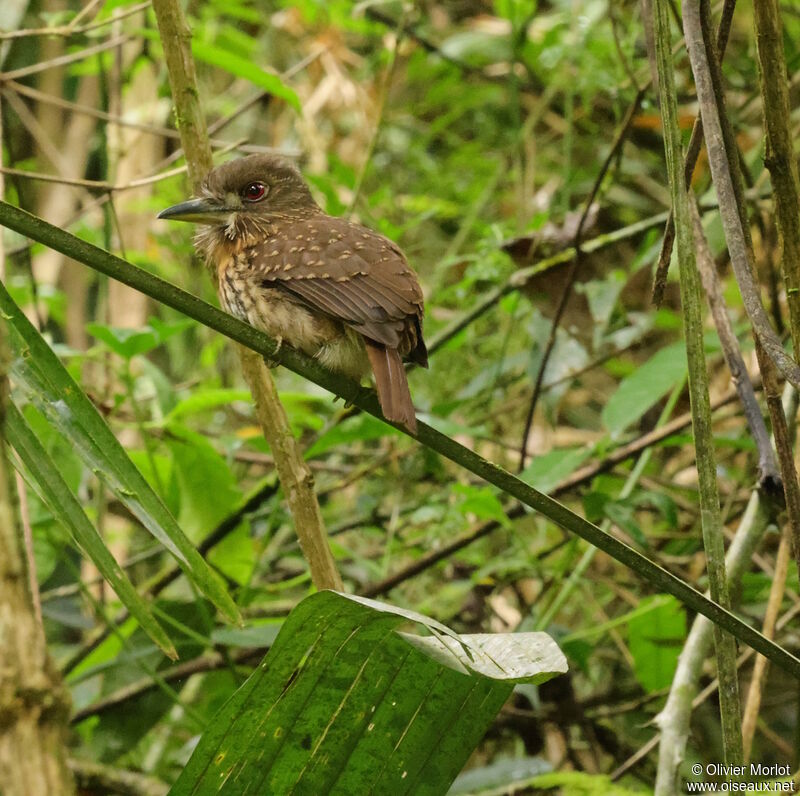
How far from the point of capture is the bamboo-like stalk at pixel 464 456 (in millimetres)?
1068

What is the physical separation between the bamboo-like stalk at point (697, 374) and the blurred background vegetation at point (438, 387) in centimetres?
80

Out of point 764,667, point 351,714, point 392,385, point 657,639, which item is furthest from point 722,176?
point 657,639

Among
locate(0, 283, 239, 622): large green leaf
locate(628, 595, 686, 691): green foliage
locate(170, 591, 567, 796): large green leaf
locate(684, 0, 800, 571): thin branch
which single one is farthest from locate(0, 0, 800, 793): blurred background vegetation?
locate(684, 0, 800, 571): thin branch

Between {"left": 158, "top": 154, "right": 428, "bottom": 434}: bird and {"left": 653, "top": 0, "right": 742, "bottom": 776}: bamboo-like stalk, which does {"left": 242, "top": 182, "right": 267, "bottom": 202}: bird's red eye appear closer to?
{"left": 158, "top": 154, "right": 428, "bottom": 434}: bird

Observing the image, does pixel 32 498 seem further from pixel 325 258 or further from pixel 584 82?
pixel 584 82

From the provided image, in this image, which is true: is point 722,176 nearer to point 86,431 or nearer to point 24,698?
point 86,431

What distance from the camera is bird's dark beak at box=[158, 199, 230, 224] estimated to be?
2049 millimetres

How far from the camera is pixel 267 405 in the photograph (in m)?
1.72

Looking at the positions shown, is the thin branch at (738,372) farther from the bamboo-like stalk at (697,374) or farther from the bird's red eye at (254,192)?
Result: the bird's red eye at (254,192)

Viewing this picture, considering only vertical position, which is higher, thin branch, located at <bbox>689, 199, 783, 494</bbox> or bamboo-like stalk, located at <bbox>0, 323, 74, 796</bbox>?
bamboo-like stalk, located at <bbox>0, 323, 74, 796</bbox>

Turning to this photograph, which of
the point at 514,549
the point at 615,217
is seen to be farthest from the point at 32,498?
the point at 615,217

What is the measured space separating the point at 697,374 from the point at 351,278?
2.84 ft

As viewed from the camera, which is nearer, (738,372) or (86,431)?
(86,431)

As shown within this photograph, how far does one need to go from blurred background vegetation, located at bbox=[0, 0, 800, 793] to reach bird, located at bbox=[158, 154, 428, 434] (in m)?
0.21
